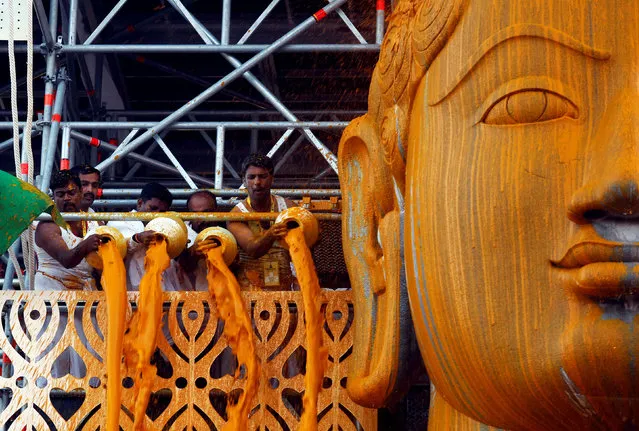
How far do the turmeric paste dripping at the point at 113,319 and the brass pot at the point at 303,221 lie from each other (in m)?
0.54

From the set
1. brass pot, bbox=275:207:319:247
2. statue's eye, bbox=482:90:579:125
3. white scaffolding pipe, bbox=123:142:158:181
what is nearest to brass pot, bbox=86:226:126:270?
brass pot, bbox=275:207:319:247

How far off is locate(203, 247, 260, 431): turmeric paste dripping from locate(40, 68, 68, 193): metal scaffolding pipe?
8.91 feet

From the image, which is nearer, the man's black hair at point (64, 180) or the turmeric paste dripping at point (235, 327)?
the turmeric paste dripping at point (235, 327)

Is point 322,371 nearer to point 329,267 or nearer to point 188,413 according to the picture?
point 188,413

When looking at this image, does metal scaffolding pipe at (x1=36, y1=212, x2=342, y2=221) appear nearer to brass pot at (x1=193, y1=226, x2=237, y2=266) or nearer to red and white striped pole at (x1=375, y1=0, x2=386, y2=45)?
brass pot at (x1=193, y1=226, x2=237, y2=266)

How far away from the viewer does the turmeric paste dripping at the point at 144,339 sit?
3086 millimetres

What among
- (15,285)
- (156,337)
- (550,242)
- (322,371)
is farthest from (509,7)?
(15,285)

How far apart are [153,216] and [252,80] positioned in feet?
10.3

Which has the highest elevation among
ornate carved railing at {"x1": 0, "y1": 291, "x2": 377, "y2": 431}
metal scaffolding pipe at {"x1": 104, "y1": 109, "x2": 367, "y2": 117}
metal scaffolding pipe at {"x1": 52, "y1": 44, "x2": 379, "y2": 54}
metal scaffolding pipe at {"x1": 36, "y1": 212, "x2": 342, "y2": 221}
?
metal scaffolding pipe at {"x1": 52, "y1": 44, "x2": 379, "y2": 54}

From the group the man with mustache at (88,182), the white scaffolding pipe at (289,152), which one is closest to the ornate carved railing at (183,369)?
the man with mustache at (88,182)

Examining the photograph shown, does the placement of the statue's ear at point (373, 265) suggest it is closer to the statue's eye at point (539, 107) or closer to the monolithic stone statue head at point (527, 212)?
the monolithic stone statue head at point (527, 212)

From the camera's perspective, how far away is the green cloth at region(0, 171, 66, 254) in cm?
324

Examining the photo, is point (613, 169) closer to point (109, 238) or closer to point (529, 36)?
point (529, 36)

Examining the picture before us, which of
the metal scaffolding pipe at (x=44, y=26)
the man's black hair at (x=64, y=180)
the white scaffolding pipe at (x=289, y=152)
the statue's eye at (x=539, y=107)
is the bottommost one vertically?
the statue's eye at (x=539, y=107)
